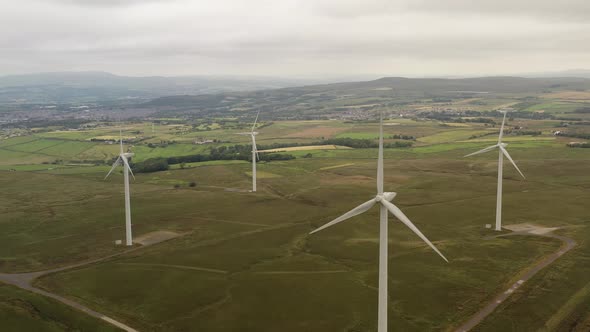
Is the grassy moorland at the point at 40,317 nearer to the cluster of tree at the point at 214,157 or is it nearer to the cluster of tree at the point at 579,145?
the cluster of tree at the point at 214,157

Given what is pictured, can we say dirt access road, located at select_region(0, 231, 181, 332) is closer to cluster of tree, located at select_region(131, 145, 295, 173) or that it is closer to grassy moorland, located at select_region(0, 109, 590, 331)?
grassy moorland, located at select_region(0, 109, 590, 331)

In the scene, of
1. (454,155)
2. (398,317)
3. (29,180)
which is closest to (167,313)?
(398,317)

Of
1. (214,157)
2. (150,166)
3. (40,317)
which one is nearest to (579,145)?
(214,157)

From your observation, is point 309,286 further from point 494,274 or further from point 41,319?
point 41,319

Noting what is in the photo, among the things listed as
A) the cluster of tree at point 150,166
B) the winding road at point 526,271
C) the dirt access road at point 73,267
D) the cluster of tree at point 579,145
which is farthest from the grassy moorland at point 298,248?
the cluster of tree at point 579,145

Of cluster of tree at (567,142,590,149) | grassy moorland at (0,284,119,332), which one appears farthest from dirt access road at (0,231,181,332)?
cluster of tree at (567,142,590,149)
